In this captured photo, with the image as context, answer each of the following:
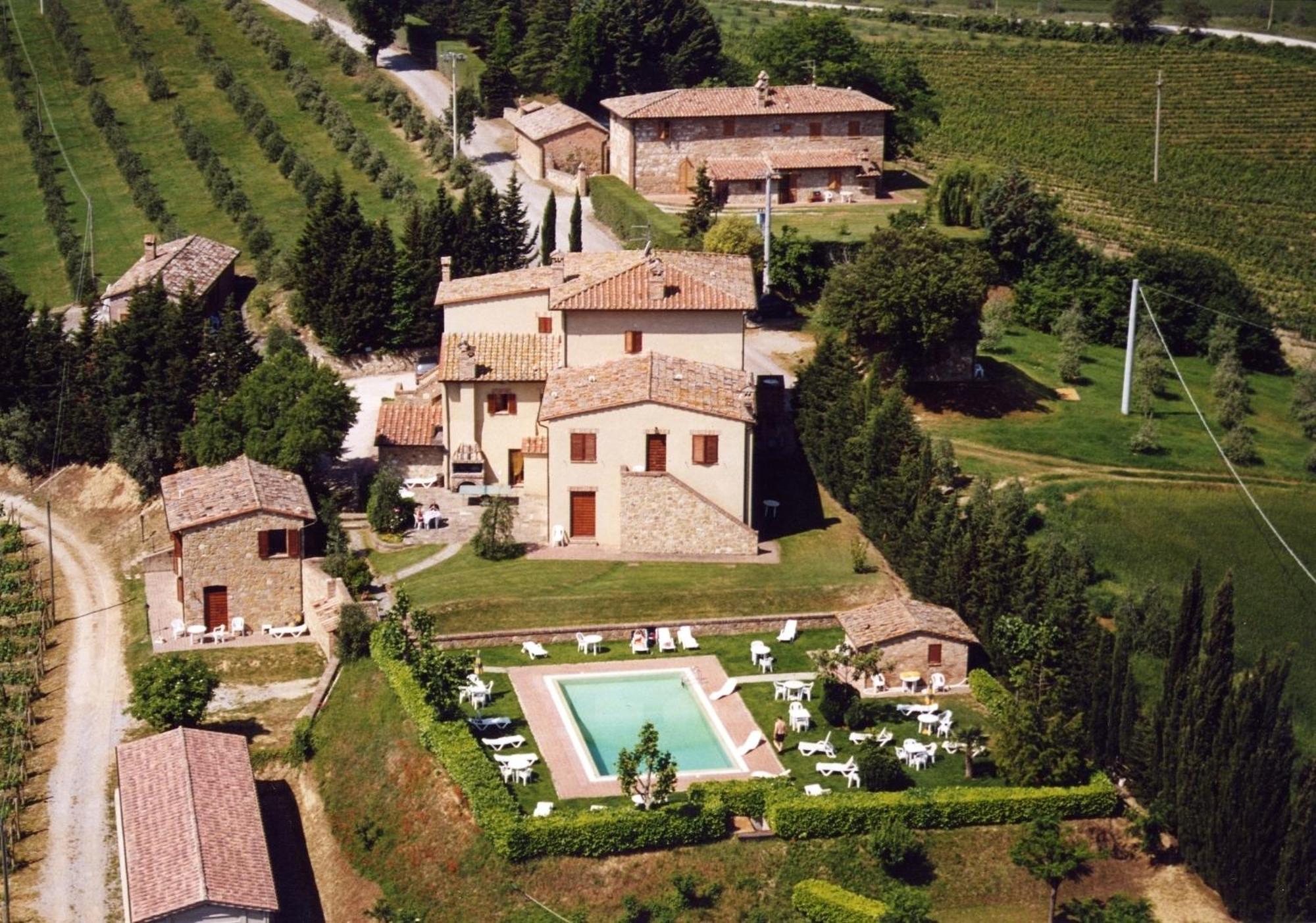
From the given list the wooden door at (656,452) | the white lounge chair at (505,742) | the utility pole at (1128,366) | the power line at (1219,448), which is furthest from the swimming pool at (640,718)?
the utility pole at (1128,366)

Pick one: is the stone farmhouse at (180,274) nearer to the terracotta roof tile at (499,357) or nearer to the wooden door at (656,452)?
the terracotta roof tile at (499,357)

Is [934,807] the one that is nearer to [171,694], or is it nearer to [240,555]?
[171,694]

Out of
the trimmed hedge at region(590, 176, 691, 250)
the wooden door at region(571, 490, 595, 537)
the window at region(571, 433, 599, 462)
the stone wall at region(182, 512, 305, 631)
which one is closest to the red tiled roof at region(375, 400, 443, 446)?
the wooden door at region(571, 490, 595, 537)

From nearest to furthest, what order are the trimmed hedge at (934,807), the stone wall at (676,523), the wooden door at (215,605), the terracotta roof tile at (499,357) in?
the trimmed hedge at (934,807) < the wooden door at (215,605) < the stone wall at (676,523) < the terracotta roof tile at (499,357)

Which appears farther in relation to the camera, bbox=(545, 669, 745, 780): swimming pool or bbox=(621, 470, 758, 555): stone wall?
bbox=(621, 470, 758, 555): stone wall

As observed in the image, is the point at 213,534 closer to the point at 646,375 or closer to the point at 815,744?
the point at 646,375

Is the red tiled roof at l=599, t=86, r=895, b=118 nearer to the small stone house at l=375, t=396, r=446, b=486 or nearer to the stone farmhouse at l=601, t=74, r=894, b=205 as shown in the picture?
the stone farmhouse at l=601, t=74, r=894, b=205
